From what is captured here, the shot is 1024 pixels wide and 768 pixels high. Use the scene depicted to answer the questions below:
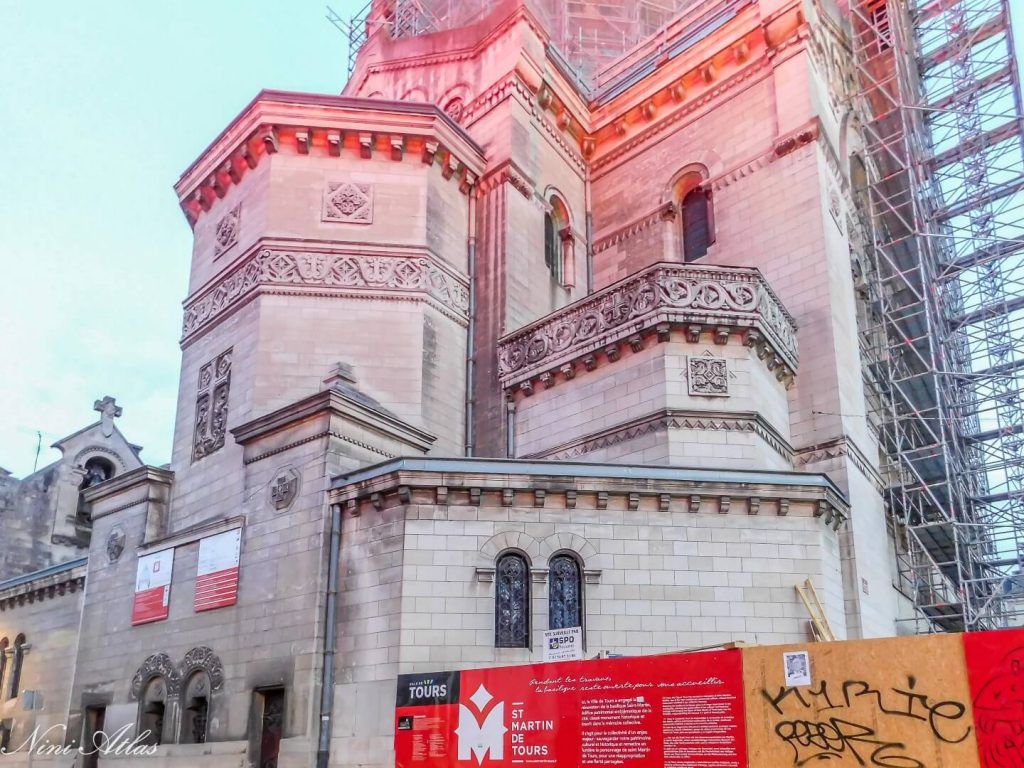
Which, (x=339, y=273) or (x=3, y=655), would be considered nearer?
(x=339, y=273)

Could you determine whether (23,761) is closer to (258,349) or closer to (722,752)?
(258,349)

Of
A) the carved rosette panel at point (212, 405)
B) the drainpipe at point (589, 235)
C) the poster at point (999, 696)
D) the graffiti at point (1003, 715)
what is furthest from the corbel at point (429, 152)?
the graffiti at point (1003, 715)

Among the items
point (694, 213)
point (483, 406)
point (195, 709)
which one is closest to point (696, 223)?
point (694, 213)

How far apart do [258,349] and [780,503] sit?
12764 mm

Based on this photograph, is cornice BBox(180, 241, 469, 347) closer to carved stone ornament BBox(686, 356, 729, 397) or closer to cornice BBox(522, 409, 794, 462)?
cornice BBox(522, 409, 794, 462)

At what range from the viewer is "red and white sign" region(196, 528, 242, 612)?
19.4 metres

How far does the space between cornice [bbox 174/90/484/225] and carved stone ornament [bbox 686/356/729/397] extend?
9600 millimetres

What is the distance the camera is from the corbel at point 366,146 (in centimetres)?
2520

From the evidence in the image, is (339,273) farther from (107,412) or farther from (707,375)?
(107,412)

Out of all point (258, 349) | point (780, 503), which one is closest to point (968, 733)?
point (780, 503)

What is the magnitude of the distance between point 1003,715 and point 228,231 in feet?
74.1

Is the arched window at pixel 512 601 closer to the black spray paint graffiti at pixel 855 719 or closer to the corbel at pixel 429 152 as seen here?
the black spray paint graffiti at pixel 855 719

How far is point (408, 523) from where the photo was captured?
16906 millimetres

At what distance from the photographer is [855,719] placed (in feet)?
30.4
